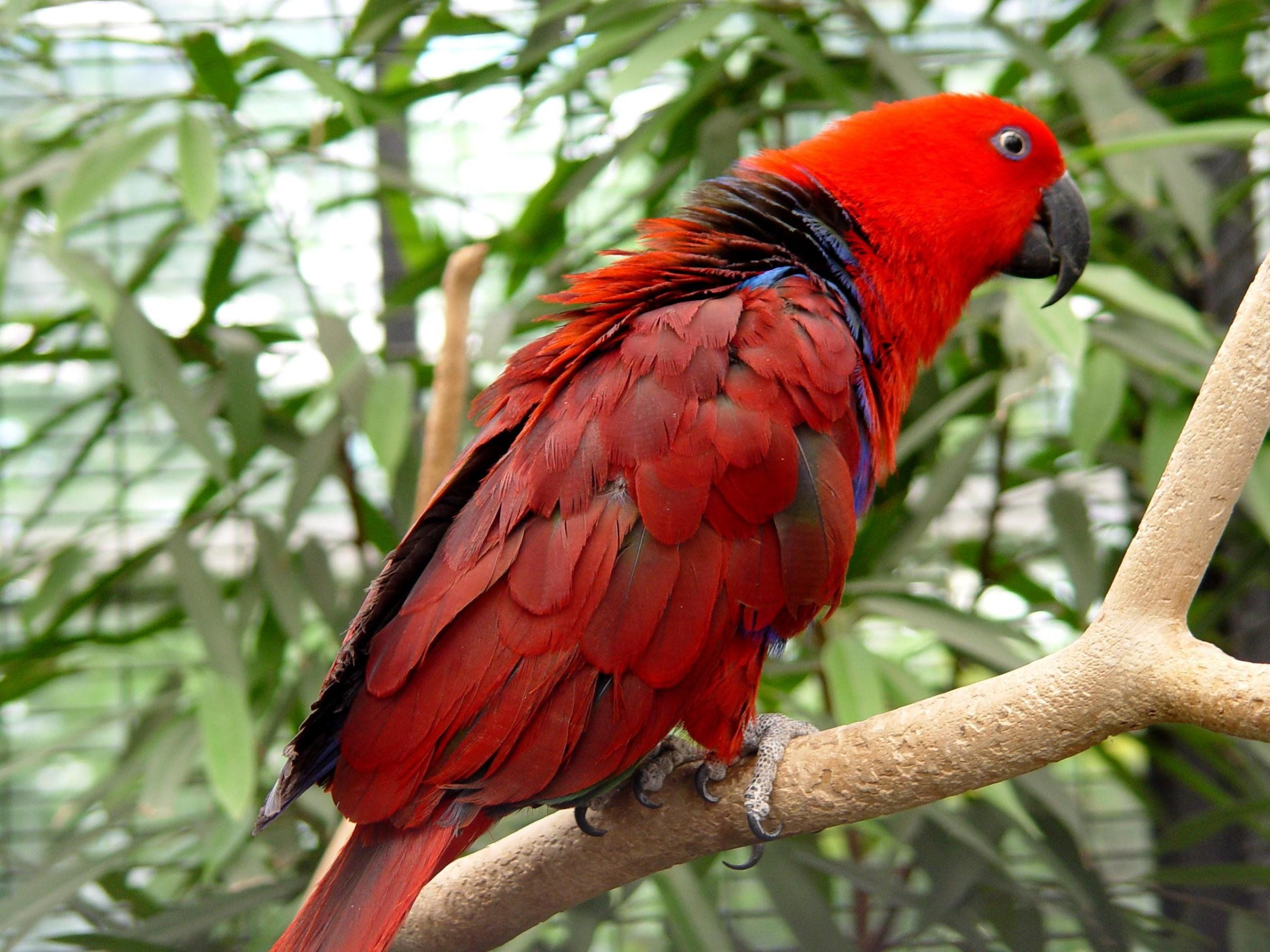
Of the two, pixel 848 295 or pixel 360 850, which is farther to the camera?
pixel 848 295

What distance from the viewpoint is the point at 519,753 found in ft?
2.37

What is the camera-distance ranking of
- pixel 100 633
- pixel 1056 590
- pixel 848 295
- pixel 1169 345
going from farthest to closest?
1. pixel 1056 590
2. pixel 100 633
3. pixel 1169 345
4. pixel 848 295

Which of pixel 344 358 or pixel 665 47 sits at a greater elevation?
pixel 665 47

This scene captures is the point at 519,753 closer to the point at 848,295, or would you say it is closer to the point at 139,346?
the point at 848,295

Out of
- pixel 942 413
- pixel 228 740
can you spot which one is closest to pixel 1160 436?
pixel 942 413

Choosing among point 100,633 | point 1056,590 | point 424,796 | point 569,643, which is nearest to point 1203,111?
point 1056,590

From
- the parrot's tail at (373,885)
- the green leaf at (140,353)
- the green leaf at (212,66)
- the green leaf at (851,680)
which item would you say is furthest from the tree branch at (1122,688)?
the green leaf at (212,66)

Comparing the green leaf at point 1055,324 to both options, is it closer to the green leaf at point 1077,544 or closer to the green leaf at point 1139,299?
the green leaf at point 1139,299

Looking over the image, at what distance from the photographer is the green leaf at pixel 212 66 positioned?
119cm

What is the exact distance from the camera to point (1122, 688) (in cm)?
58

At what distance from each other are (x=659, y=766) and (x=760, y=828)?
107 mm

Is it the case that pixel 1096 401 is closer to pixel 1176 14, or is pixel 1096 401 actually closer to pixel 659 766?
pixel 1176 14

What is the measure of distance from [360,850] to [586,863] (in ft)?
0.50

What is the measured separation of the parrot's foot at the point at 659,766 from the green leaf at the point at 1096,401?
537 mm
